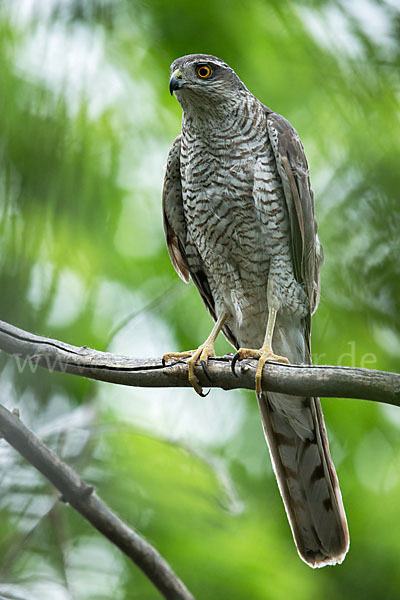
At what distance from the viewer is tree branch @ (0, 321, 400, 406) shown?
76.5 inches

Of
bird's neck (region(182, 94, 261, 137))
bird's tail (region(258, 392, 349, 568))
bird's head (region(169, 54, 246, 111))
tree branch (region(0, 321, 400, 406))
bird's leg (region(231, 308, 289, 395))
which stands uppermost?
bird's head (region(169, 54, 246, 111))

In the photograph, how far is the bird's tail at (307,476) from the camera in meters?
3.19

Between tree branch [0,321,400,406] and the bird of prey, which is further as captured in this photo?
the bird of prey

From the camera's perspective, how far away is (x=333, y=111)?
0.94 m

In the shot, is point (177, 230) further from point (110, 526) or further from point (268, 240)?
point (110, 526)

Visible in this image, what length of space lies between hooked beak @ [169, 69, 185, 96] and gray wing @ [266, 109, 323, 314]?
639 millimetres

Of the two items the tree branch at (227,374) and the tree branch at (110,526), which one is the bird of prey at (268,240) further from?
the tree branch at (110,526)

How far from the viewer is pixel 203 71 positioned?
3.26m

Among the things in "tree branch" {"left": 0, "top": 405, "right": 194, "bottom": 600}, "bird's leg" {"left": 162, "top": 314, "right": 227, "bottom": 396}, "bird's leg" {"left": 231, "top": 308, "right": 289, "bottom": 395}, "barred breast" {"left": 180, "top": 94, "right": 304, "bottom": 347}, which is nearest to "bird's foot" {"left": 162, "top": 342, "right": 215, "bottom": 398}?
"bird's leg" {"left": 162, "top": 314, "right": 227, "bottom": 396}

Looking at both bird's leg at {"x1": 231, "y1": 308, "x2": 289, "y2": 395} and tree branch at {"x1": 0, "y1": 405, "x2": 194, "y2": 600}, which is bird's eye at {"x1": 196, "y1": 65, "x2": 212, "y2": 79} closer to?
bird's leg at {"x1": 231, "y1": 308, "x2": 289, "y2": 395}

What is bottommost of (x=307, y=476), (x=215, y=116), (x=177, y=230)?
(x=307, y=476)

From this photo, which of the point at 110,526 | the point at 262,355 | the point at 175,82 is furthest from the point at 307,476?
the point at 175,82

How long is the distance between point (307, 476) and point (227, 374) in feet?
3.48

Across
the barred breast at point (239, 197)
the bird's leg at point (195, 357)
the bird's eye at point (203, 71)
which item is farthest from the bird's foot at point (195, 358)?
the bird's eye at point (203, 71)
